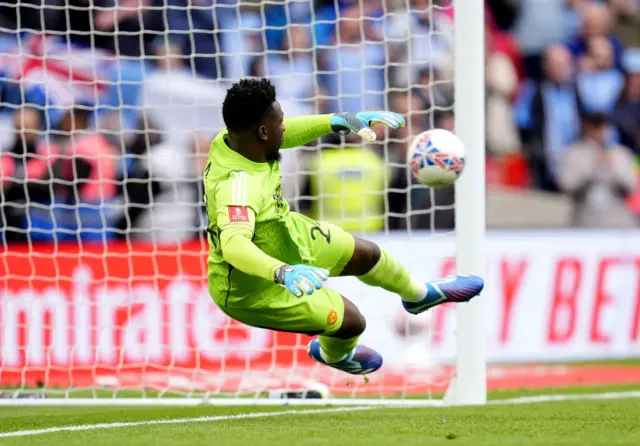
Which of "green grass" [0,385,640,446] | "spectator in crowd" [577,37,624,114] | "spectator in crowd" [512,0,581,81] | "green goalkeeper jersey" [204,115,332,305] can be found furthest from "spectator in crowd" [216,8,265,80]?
"spectator in crowd" [512,0,581,81]

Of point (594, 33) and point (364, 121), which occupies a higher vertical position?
point (594, 33)

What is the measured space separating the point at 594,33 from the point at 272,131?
29.3 ft

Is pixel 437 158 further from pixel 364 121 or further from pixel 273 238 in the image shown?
pixel 273 238

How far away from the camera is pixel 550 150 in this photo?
14023mm

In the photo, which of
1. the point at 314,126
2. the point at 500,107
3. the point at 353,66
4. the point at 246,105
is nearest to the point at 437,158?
the point at 314,126

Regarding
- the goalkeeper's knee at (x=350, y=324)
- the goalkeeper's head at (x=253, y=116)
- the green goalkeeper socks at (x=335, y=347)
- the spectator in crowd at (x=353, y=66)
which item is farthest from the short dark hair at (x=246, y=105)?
the spectator in crowd at (x=353, y=66)

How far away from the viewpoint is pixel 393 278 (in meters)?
6.81

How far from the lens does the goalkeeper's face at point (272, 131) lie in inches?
248

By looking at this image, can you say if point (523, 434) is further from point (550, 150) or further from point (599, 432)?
point (550, 150)

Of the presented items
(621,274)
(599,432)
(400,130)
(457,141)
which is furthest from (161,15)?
(599,432)

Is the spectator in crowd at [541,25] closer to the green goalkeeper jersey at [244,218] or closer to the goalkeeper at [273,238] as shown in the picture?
the goalkeeper at [273,238]

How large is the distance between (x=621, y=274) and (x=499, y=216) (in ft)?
5.96


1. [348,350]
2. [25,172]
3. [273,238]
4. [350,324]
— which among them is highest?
[25,172]

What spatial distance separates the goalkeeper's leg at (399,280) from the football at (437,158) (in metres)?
0.49
